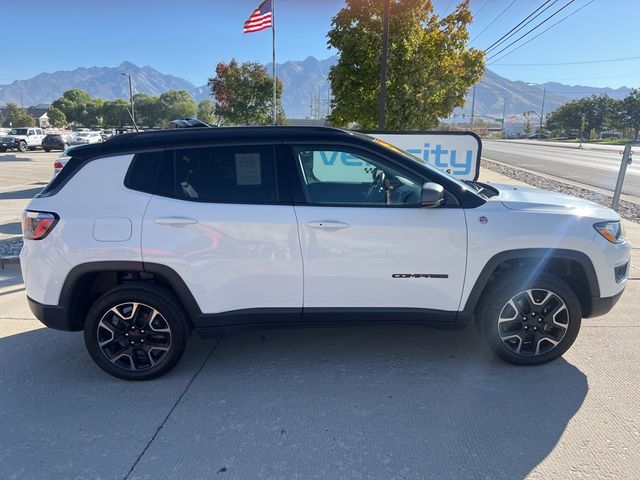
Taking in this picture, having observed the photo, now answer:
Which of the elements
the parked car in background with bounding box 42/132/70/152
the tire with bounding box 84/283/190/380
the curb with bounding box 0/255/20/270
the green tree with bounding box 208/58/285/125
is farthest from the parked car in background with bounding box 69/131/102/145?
the tire with bounding box 84/283/190/380

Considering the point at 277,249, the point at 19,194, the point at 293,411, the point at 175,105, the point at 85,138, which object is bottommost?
the point at 293,411

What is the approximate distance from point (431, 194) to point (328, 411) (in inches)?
61.7

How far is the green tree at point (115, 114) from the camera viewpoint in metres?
85.9

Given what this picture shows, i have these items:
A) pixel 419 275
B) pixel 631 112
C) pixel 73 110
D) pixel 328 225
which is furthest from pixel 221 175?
pixel 73 110

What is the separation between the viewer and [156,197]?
316 centimetres

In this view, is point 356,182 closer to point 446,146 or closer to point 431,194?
point 431,194

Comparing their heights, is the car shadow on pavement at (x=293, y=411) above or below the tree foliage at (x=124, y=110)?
below

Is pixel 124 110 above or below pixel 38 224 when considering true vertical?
above

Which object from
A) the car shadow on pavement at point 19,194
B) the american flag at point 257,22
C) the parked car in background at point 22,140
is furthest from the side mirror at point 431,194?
the parked car in background at point 22,140

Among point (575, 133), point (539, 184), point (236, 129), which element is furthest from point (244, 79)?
point (575, 133)

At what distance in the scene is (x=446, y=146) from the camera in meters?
7.96

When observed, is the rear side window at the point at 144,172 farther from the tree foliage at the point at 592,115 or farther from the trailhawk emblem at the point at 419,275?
the tree foliage at the point at 592,115

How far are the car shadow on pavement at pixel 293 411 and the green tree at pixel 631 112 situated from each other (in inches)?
3680

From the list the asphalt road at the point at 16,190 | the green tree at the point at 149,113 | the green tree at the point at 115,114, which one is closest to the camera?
the asphalt road at the point at 16,190
